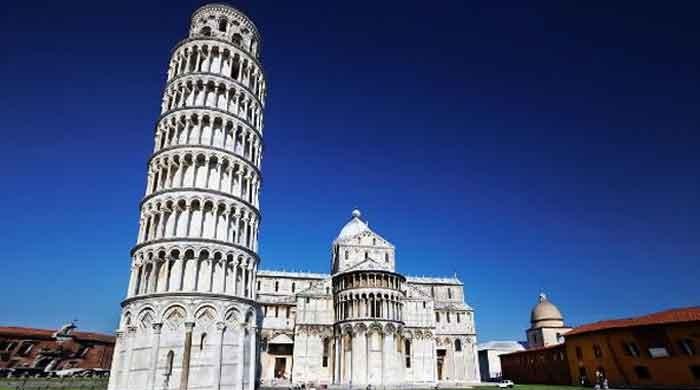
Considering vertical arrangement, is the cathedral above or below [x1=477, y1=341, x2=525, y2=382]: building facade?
above

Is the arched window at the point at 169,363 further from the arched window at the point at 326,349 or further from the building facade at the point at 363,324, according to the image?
the arched window at the point at 326,349

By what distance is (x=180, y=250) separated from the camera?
2608 cm

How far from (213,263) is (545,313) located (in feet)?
215

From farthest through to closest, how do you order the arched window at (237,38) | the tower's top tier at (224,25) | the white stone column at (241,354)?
1. the arched window at (237,38)
2. the tower's top tier at (224,25)
3. the white stone column at (241,354)

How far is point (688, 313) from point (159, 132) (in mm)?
48959

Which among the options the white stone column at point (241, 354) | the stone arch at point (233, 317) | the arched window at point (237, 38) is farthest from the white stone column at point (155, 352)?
the arched window at point (237, 38)

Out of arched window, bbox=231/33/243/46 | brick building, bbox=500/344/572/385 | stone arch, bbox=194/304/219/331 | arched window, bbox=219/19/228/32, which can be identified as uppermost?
arched window, bbox=219/19/228/32

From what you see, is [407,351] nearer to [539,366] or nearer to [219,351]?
[539,366]

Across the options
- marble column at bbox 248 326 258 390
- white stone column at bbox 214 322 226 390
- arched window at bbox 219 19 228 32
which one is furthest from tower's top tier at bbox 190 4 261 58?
marble column at bbox 248 326 258 390

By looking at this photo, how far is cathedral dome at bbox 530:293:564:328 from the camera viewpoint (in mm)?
72000

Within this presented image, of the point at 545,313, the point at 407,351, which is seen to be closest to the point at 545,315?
the point at 545,313

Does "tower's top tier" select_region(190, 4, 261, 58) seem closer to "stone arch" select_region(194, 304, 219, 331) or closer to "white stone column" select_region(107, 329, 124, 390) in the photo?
"stone arch" select_region(194, 304, 219, 331)

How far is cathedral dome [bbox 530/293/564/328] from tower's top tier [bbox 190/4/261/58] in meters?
65.6

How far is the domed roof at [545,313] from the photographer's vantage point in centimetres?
7231
